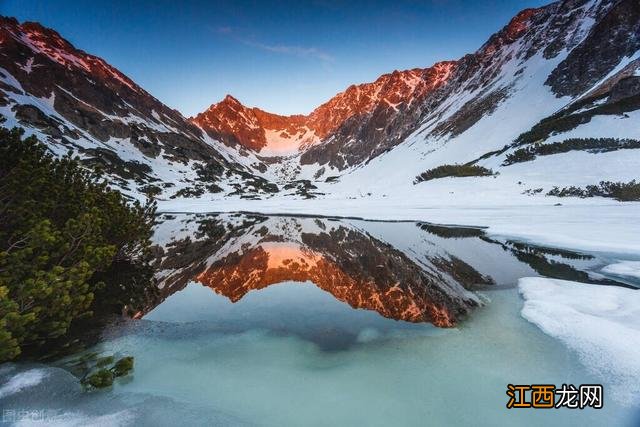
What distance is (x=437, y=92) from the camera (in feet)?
528

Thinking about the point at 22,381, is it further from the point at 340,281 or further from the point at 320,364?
the point at 340,281

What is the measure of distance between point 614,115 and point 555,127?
27.2 feet

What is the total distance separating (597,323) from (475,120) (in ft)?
320

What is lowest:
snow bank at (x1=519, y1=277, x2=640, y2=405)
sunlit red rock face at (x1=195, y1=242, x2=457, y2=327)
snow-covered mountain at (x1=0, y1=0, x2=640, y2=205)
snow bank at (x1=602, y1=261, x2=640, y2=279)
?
snow bank at (x1=602, y1=261, x2=640, y2=279)

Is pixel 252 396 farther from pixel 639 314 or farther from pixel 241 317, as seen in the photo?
pixel 639 314

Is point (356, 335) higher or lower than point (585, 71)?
lower

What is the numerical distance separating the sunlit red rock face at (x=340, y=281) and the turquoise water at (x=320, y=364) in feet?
0.37

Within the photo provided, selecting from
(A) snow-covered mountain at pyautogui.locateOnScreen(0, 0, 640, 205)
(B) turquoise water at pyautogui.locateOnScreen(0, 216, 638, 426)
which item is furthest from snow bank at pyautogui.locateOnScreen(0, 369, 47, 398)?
(A) snow-covered mountain at pyautogui.locateOnScreen(0, 0, 640, 205)

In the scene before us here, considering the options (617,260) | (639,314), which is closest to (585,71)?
(617,260)

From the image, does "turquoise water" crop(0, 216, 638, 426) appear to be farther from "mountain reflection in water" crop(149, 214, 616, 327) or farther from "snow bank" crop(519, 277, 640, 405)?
"snow bank" crop(519, 277, 640, 405)

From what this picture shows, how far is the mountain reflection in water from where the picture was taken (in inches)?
397

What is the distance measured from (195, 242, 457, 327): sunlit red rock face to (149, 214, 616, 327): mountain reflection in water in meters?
0.03

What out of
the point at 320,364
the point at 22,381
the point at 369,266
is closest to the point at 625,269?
the point at 369,266

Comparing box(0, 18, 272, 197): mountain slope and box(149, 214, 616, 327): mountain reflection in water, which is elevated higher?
box(0, 18, 272, 197): mountain slope
